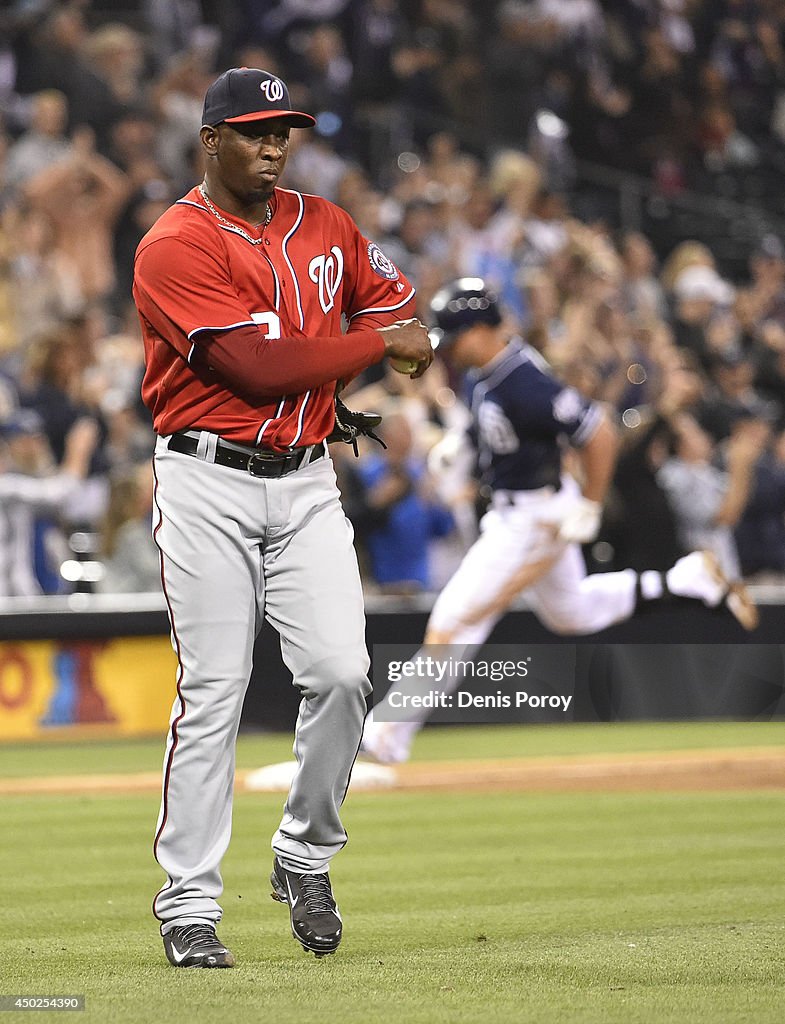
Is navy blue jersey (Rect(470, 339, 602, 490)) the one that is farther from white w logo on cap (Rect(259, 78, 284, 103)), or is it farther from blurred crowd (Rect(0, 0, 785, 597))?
white w logo on cap (Rect(259, 78, 284, 103))

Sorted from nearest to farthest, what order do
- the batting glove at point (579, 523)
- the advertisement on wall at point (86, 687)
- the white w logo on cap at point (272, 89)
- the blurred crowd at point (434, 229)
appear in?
the white w logo on cap at point (272, 89) < the batting glove at point (579, 523) < the advertisement on wall at point (86, 687) < the blurred crowd at point (434, 229)

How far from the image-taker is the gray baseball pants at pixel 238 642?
4594 mm

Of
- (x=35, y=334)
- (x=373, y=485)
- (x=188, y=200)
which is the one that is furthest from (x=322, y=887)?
(x=35, y=334)

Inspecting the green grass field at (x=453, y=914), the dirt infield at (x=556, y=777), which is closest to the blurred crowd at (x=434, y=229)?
the dirt infield at (x=556, y=777)

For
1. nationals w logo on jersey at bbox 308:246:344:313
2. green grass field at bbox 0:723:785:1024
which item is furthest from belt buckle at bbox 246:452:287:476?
green grass field at bbox 0:723:785:1024

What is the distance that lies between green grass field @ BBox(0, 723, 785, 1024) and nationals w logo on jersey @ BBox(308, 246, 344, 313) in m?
1.80

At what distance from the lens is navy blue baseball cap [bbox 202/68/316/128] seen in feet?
15.1

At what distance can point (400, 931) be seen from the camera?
5.18m

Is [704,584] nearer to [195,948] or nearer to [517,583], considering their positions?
[517,583]

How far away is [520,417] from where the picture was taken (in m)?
9.38

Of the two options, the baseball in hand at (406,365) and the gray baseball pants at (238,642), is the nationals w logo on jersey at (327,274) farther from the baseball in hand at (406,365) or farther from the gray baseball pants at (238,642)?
the gray baseball pants at (238,642)

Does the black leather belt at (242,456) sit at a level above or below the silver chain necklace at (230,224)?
below

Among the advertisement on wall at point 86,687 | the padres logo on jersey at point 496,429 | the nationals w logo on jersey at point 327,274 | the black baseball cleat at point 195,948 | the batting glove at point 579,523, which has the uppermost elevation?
the nationals w logo on jersey at point 327,274

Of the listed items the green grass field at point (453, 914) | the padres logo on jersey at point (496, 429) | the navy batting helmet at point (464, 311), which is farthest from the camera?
the padres logo on jersey at point (496, 429)
